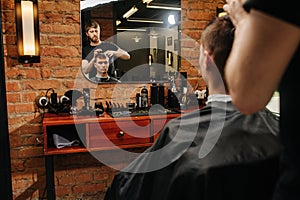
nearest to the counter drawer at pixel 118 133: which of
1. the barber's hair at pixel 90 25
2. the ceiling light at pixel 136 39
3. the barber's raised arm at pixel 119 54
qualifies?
the barber's raised arm at pixel 119 54

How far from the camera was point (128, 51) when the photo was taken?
283 centimetres

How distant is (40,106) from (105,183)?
99cm

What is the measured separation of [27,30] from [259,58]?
87.5 inches

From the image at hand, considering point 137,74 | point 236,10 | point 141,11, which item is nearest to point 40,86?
point 137,74

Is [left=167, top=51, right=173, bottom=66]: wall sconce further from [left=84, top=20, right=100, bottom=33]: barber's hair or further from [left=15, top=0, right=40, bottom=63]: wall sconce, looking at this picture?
[left=15, top=0, right=40, bottom=63]: wall sconce

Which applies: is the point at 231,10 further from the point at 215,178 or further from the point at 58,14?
the point at 58,14

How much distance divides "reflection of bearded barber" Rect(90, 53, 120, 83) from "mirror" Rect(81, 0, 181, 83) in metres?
0.02

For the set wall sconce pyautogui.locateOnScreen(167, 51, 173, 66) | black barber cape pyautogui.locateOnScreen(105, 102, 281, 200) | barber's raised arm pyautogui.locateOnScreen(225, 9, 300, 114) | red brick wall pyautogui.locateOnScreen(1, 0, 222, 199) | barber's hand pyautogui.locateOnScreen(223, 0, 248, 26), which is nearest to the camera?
barber's raised arm pyautogui.locateOnScreen(225, 9, 300, 114)

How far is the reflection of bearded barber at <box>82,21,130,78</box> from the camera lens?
9.00 feet

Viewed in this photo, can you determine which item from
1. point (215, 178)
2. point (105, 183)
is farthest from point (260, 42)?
point (105, 183)

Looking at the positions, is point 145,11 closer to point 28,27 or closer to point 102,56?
point 102,56

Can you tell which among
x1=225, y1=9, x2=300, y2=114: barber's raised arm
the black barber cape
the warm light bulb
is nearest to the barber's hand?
x1=225, y1=9, x2=300, y2=114: barber's raised arm

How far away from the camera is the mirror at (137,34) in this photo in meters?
2.77

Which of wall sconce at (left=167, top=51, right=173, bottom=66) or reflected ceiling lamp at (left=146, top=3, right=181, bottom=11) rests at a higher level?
reflected ceiling lamp at (left=146, top=3, right=181, bottom=11)
